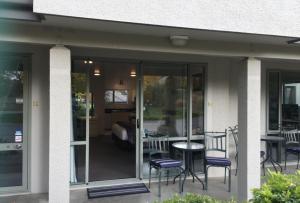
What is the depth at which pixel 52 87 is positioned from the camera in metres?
4.16

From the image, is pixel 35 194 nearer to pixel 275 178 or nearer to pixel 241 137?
pixel 241 137

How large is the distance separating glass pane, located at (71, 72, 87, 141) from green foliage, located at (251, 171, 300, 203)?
4015mm

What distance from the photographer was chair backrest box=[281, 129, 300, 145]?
7.89 meters

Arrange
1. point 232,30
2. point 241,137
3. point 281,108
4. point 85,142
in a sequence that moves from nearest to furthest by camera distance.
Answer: point 232,30 → point 241,137 → point 85,142 → point 281,108

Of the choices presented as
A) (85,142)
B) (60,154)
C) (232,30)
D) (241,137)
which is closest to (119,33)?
(232,30)

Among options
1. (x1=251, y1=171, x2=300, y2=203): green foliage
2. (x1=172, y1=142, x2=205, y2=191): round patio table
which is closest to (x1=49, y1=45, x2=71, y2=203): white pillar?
(x1=172, y1=142, x2=205, y2=191): round patio table

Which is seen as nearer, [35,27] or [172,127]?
[35,27]

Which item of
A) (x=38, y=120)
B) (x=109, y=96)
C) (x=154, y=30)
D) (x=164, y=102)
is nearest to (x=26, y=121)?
(x=38, y=120)

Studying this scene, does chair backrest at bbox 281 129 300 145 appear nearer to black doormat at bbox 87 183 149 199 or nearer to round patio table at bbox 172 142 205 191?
round patio table at bbox 172 142 205 191

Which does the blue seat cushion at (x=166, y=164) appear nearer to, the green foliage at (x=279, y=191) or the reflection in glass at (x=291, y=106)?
the green foliage at (x=279, y=191)

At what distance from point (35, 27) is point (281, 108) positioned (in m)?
6.47

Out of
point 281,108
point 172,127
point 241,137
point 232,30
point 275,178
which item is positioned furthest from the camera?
point 281,108

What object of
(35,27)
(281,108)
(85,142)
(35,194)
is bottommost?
(35,194)

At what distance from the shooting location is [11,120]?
5531 mm
